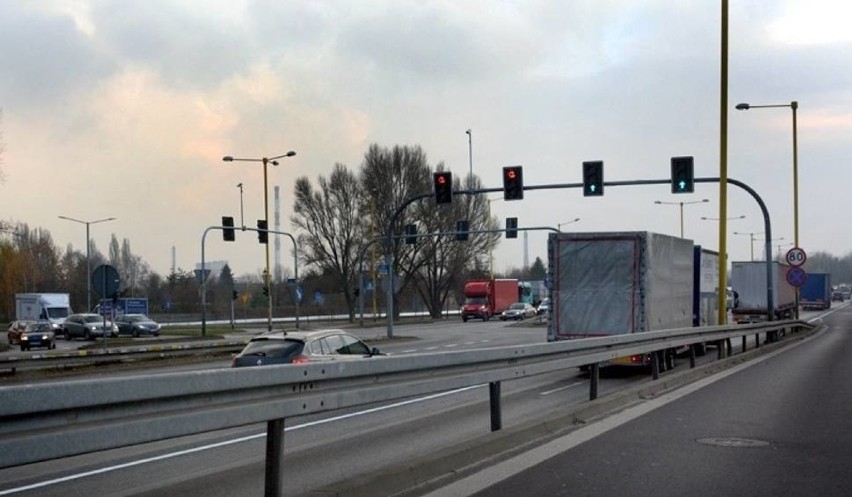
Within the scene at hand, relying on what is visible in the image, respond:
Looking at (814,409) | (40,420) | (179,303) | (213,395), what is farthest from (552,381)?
(179,303)

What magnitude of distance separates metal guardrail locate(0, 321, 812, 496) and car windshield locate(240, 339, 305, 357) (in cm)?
607

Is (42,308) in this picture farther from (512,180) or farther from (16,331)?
(512,180)

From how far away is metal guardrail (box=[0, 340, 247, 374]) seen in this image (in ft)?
73.8

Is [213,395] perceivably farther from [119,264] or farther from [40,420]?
[119,264]

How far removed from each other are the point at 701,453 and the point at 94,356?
1935cm

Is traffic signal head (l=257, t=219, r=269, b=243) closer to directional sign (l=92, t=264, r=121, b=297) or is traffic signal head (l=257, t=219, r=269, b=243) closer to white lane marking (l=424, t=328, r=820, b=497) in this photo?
directional sign (l=92, t=264, r=121, b=297)

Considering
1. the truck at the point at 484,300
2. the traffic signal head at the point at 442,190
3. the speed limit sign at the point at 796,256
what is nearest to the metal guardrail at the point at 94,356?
the traffic signal head at the point at 442,190

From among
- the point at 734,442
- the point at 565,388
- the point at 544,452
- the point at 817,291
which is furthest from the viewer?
the point at 817,291

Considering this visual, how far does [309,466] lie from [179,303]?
102m

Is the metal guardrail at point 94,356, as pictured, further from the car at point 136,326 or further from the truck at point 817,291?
the truck at point 817,291

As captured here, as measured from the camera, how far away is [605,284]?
21.2m

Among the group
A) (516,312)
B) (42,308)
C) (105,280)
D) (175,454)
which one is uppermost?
(105,280)

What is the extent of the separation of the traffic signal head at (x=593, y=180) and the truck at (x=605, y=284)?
10.7 m

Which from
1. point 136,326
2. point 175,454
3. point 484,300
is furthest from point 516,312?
point 175,454
